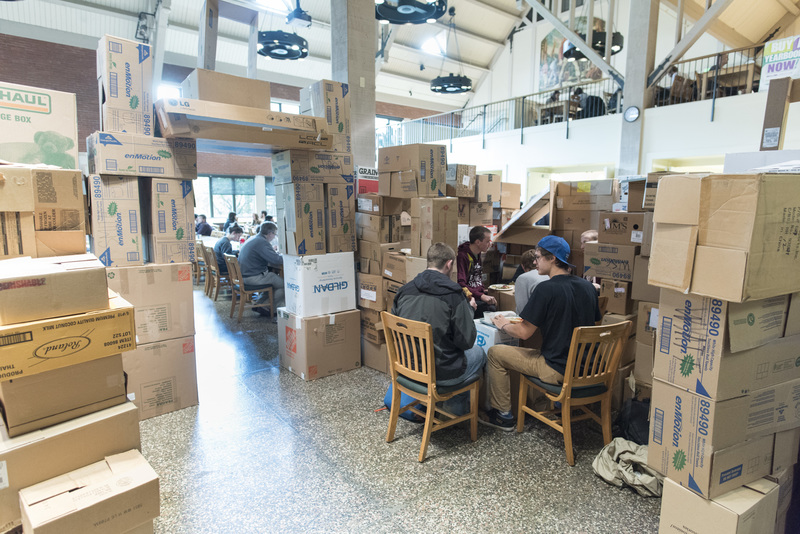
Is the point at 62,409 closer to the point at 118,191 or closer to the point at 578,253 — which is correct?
the point at 118,191

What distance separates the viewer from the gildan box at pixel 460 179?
479 centimetres

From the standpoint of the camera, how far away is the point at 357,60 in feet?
15.1

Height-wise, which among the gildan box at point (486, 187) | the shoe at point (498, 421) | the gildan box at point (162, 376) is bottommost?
the shoe at point (498, 421)

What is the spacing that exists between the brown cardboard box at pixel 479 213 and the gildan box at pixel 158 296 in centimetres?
315

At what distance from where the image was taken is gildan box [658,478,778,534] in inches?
59.4

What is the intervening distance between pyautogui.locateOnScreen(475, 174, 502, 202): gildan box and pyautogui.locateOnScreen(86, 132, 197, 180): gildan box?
120 inches

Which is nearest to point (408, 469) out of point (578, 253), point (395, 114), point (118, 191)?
point (118, 191)

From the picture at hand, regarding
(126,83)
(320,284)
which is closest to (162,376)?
(320,284)

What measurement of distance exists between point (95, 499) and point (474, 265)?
10.4 ft

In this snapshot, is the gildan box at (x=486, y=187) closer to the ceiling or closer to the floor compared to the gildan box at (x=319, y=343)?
closer to the ceiling

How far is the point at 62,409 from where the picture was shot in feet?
5.26

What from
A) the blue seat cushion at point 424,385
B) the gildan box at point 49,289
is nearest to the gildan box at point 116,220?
the gildan box at point 49,289

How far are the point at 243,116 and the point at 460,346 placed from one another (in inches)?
78.7

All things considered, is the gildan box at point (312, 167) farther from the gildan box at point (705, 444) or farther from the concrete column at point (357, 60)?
the gildan box at point (705, 444)
